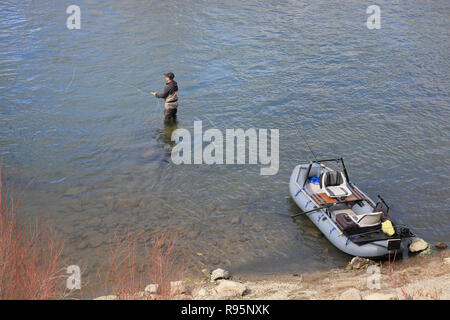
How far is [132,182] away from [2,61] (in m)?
10.1

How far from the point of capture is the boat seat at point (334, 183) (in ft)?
37.2

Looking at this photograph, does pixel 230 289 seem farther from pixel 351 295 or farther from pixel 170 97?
pixel 170 97

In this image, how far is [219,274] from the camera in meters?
9.30

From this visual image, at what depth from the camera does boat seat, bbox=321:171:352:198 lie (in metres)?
11.3

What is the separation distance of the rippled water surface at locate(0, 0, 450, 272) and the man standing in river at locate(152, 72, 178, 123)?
1.61 feet

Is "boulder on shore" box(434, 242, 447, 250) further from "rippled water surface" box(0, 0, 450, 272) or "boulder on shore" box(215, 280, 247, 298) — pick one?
"boulder on shore" box(215, 280, 247, 298)

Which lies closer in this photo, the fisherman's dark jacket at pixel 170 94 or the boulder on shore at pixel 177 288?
the boulder on shore at pixel 177 288

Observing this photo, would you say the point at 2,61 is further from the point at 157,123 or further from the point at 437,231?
the point at 437,231

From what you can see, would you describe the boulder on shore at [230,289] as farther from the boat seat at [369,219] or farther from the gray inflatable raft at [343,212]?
the boat seat at [369,219]

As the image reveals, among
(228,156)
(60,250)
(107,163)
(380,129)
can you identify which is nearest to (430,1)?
(380,129)

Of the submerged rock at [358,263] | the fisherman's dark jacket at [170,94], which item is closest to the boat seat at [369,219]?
the submerged rock at [358,263]

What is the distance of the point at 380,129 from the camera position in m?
15.5

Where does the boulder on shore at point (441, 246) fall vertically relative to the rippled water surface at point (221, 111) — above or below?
below

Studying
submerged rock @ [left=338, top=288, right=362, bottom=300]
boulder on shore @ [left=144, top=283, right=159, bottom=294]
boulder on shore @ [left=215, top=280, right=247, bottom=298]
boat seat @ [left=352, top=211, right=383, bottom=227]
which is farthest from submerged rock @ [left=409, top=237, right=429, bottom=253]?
boulder on shore @ [left=144, top=283, right=159, bottom=294]
